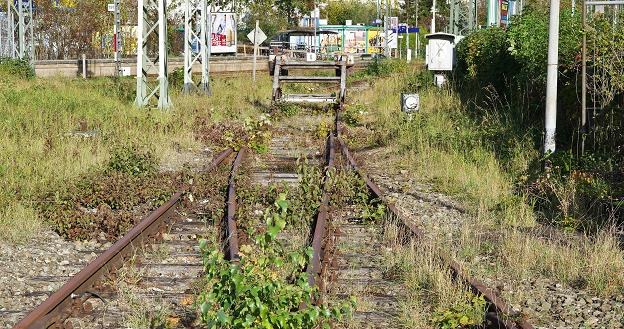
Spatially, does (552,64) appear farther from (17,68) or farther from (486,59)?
(17,68)

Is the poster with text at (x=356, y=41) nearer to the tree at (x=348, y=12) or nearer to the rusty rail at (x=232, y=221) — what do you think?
the tree at (x=348, y=12)

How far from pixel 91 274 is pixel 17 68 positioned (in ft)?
96.3

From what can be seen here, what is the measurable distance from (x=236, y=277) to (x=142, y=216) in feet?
18.1

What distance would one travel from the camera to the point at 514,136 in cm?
1526

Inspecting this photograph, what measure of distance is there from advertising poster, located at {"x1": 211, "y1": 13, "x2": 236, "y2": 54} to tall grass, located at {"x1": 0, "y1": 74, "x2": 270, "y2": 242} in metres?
27.0

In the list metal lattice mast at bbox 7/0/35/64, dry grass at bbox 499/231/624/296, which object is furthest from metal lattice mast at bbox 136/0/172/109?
dry grass at bbox 499/231/624/296

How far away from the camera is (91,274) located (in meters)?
7.45

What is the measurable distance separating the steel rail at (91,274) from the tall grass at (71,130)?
4.20 ft

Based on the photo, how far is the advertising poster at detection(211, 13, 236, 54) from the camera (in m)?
56.2

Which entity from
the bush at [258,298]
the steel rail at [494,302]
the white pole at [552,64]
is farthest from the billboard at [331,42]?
the bush at [258,298]

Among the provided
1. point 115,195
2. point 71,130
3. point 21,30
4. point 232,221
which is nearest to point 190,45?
point 71,130

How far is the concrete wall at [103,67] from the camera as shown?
1719 inches

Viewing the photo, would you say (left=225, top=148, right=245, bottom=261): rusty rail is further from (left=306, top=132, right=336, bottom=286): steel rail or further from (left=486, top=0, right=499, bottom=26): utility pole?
(left=486, top=0, right=499, bottom=26): utility pole

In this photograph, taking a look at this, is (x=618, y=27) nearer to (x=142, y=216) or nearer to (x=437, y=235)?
(x=437, y=235)
